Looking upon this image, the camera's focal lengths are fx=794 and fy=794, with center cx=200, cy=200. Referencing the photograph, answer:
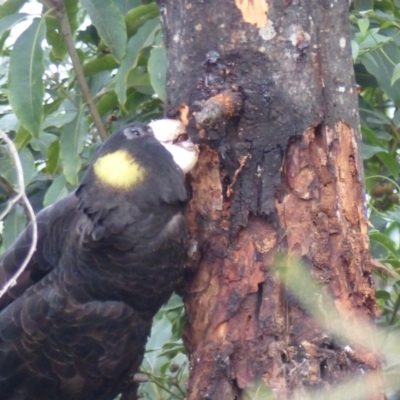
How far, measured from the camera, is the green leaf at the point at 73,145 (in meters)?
1.98

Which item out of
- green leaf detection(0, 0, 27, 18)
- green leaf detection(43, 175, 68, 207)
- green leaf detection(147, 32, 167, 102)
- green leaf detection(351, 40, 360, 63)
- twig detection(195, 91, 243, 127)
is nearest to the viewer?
twig detection(195, 91, 243, 127)

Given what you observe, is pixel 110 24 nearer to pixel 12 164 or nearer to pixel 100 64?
pixel 100 64

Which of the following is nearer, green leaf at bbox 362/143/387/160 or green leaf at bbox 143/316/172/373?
green leaf at bbox 362/143/387/160

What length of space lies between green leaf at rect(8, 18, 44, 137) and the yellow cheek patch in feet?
0.86

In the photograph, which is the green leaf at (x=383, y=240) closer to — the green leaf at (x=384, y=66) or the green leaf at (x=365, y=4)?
the green leaf at (x=384, y=66)

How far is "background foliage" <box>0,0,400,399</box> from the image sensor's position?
1.88m

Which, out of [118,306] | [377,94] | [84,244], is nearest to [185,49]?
[84,244]

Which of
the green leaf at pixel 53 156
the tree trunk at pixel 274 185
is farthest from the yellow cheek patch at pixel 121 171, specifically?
the green leaf at pixel 53 156

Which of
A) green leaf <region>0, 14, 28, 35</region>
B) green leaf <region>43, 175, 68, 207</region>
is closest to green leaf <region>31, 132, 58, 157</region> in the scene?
green leaf <region>43, 175, 68, 207</region>

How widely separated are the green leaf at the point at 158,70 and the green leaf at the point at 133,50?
0.24 ft

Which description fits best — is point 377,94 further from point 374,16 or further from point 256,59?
point 256,59

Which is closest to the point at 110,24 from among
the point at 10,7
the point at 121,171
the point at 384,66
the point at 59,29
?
the point at 59,29

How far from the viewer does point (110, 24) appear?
189 centimetres

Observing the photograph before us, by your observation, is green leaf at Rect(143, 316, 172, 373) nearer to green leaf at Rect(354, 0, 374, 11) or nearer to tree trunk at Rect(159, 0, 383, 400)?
tree trunk at Rect(159, 0, 383, 400)
